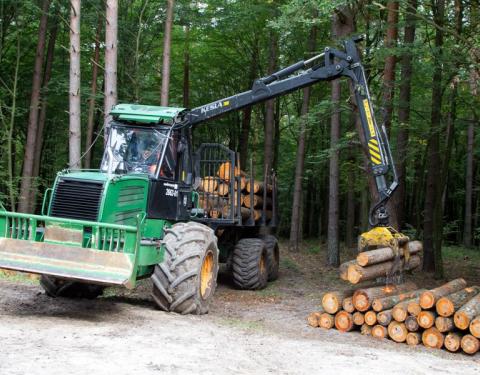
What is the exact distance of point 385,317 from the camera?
7691mm

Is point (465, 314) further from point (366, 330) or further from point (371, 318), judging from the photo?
point (366, 330)

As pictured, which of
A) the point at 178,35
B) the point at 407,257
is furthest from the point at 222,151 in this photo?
the point at 178,35

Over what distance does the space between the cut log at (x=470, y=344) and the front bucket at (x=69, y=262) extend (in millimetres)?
4275

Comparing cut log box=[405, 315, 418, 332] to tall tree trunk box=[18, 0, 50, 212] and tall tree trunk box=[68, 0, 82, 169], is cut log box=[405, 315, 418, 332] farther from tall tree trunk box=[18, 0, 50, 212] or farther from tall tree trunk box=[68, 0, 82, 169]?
tall tree trunk box=[18, 0, 50, 212]

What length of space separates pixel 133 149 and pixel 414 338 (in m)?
5.14

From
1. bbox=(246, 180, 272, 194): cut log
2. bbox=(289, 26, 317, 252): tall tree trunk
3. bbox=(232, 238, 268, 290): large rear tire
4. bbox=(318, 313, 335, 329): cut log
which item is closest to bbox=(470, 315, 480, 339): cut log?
bbox=(318, 313, 335, 329): cut log

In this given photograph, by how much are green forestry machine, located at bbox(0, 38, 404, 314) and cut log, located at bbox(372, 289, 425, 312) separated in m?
0.86

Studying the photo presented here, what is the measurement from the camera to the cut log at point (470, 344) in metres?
6.96

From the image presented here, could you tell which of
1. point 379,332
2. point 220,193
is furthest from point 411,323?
point 220,193

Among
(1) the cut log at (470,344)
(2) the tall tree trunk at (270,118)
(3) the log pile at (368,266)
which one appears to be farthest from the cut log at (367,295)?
(2) the tall tree trunk at (270,118)

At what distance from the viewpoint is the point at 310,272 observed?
49.5ft

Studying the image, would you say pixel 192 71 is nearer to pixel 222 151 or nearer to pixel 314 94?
pixel 314 94

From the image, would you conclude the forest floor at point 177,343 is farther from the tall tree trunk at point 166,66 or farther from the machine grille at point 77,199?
the tall tree trunk at point 166,66

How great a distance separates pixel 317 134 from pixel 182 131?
18903 mm
